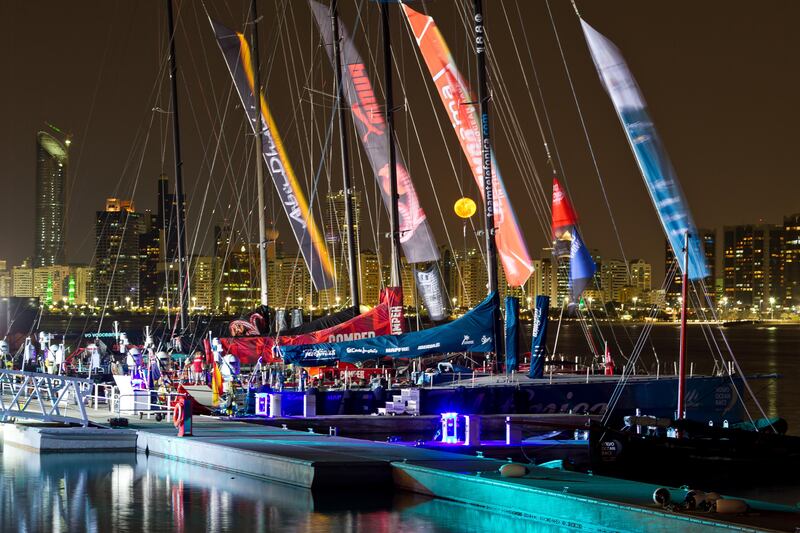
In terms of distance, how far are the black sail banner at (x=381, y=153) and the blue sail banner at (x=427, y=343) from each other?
15.2ft

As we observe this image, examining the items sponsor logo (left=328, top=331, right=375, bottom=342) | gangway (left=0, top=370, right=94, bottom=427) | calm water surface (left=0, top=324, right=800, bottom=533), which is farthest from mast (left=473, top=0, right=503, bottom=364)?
calm water surface (left=0, top=324, right=800, bottom=533)

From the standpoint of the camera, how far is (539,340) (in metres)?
37.2

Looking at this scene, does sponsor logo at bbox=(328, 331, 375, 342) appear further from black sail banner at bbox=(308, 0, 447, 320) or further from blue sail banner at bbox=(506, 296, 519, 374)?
blue sail banner at bbox=(506, 296, 519, 374)

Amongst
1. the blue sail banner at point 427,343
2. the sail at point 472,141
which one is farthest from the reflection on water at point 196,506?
the sail at point 472,141

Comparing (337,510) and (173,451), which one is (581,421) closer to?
(173,451)

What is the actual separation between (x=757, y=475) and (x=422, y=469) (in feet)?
41.1

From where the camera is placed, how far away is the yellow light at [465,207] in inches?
1647

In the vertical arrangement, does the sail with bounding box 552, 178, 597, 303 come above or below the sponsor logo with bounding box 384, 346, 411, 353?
above

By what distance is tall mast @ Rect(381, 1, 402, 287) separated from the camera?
145 ft

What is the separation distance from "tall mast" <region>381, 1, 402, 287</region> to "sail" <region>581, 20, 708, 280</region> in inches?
393

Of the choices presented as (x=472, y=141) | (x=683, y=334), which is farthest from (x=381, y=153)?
(x=683, y=334)

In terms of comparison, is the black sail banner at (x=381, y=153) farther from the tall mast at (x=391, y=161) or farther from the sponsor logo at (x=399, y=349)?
the sponsor logo at (x=399, y=349)

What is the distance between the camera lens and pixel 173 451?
2650 cm

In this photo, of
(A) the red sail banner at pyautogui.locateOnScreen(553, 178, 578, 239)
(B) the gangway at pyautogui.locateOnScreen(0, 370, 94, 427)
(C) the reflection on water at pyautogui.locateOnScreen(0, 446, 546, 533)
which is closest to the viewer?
(C) the reflection on water at pyautogui.locateOnScreen(0, 446, 546, 533)
